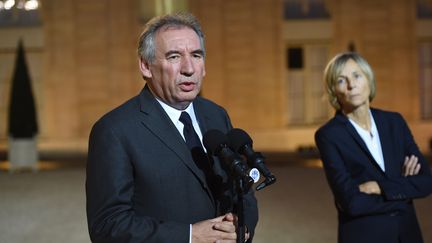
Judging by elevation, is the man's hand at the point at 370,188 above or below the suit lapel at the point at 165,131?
below

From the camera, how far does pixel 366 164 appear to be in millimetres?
3441

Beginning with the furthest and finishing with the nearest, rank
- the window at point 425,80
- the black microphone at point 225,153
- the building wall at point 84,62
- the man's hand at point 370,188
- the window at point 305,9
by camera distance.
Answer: the window at point 425,80 → the window at point 305,9 → the building wall at point 84,62 → the man's hand at point 370,188 → the black microphone at point 225,153

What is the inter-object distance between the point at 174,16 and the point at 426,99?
19.4m

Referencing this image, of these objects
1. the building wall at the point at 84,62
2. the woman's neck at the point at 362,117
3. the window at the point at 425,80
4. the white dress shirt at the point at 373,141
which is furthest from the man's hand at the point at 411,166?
the window at the point at 425,80

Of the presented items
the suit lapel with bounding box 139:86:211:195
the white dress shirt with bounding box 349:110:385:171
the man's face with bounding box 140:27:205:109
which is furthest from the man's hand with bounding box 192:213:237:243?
the white dress shirt with bounding box 349:110:385:171

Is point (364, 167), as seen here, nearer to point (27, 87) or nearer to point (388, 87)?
point (27, 87)

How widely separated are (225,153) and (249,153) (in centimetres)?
9

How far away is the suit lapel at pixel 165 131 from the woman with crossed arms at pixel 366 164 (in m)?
1.25

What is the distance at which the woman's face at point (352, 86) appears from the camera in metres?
3.50

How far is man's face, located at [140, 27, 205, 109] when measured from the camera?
2.39 meters

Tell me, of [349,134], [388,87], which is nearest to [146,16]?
[388,87]

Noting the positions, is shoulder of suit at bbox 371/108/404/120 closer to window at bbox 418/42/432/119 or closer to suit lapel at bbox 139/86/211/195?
suit lapel at bbox 139/86/211/195

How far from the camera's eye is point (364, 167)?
11.3 feet

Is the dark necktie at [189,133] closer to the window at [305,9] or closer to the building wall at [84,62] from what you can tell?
the building wall at [84,62]
